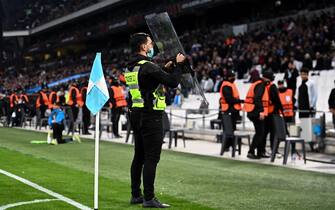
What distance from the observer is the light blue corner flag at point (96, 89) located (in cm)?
709

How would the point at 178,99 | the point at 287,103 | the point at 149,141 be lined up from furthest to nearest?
the point at 178,99 → the point at 287,103 → the point at 149,141

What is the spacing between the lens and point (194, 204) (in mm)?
7789

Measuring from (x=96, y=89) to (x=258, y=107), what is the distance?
7.62m

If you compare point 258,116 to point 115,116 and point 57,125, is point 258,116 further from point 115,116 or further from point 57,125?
point 115,116

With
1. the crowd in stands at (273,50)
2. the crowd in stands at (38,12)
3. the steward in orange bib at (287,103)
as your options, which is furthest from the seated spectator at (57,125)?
the crowd in stands at (38,12)

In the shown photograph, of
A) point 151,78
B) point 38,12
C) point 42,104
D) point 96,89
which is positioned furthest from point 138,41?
point 38,12

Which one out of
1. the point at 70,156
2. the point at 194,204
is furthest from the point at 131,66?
the point at 70,156

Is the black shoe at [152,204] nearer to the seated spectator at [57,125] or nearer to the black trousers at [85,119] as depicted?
the seated spectator at [57,125]

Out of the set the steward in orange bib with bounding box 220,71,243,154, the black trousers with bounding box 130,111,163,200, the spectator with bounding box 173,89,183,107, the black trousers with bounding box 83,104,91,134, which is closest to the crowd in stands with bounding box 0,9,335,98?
the spectator with bounding box 173,89,183,107

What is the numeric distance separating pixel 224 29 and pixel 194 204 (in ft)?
110

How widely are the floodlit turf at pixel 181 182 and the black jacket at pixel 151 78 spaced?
4.15 ft

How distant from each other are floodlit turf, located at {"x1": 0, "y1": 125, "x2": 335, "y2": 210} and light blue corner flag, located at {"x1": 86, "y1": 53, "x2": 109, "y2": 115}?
122 centimetres

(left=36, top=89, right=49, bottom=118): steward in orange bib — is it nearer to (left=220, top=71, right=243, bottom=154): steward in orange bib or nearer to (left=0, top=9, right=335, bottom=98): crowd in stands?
(left=0, top=9, right=335, bottom=98): crowd in stands

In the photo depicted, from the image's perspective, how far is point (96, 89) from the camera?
714 centimetres
